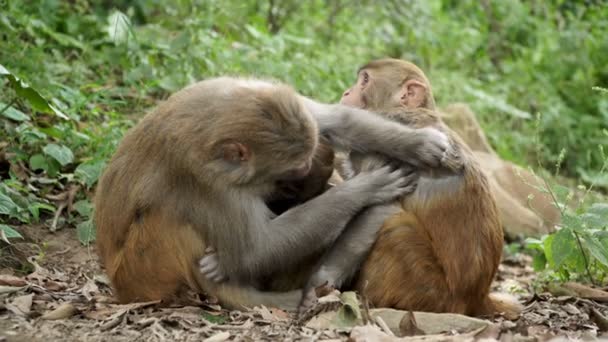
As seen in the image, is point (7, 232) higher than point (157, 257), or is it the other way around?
point (157, 257)

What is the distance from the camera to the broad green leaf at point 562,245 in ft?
21.2

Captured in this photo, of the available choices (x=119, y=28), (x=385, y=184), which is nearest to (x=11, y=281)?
(x=385, y=184)

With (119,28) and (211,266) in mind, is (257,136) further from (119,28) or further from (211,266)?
(119,28)

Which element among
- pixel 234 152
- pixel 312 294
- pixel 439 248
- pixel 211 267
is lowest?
pixel 312 294

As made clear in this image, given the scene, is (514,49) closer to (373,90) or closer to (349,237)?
(373,90)

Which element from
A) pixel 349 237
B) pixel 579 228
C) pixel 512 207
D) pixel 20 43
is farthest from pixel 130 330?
pixel 512 207

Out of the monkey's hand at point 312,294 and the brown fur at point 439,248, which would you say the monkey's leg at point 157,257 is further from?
the brown fur at point 439,248

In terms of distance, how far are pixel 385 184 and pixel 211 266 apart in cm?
126

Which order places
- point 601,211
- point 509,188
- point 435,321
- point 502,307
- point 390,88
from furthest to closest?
point 509,188, point 390,88, point 601,211, point 502,307, point 435,321

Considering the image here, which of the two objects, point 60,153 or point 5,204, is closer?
point 5,204

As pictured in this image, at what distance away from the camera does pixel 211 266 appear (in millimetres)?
5676

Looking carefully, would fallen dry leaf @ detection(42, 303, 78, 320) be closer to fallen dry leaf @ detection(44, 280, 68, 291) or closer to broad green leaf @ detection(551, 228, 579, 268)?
fallen dry leaf @ detection(44, 280, 68, 291)

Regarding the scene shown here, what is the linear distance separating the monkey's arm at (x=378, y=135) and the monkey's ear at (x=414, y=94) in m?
0.52

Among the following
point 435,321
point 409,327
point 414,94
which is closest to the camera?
point 409,327
